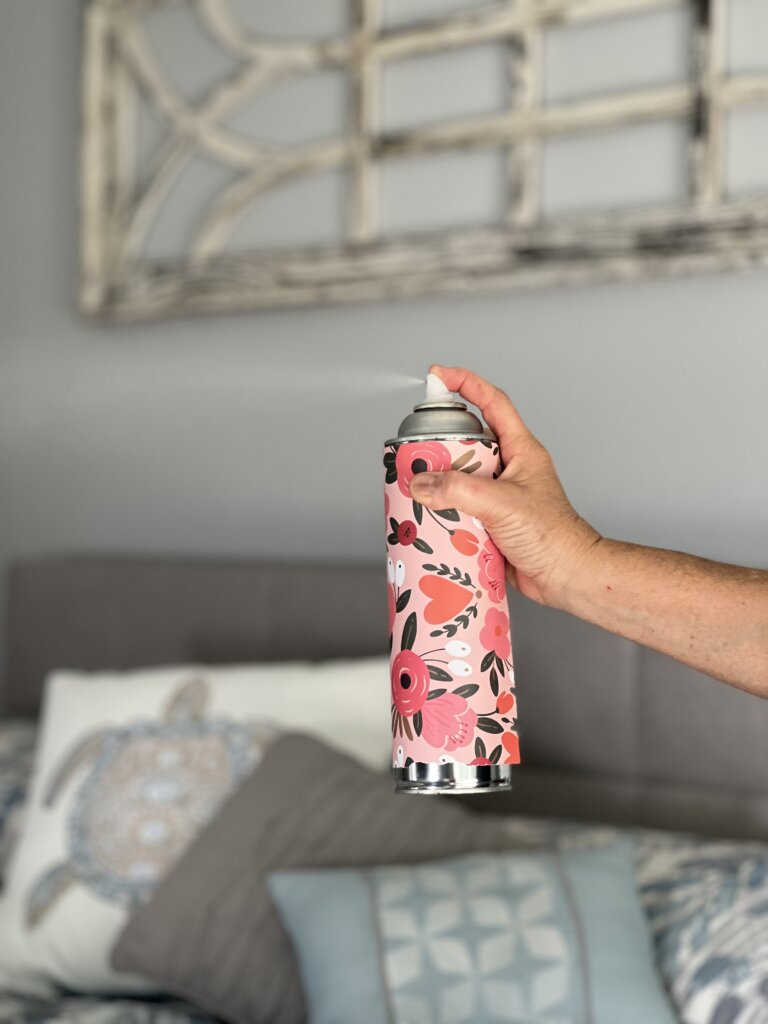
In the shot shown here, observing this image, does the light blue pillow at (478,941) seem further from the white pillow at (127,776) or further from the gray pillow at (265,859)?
the white pillow at (127,776)

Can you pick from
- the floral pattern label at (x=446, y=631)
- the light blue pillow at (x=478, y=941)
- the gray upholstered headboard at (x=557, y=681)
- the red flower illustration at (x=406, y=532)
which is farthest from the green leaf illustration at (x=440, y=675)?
the gray upholstered headboard at (x=557, y=681)

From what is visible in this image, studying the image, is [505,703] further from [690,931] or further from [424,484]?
[690,931]

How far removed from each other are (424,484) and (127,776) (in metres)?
1.04

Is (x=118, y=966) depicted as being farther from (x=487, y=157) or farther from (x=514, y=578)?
(x=487, y=157)

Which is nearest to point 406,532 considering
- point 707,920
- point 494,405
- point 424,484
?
point 424,484

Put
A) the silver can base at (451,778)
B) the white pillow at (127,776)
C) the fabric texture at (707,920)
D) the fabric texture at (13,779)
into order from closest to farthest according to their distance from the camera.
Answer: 1. the silver can base at (451,778)
2. the fabric texture at (707,920)
3. the white pillow at (127,776)
4. the fabric texture at (13,779)

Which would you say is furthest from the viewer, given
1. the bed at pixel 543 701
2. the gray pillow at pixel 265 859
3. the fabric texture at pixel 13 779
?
the fabric texture at pixel 13 779

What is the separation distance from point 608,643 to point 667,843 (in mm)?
404

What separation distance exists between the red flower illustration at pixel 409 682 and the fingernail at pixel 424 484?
0.13 metres

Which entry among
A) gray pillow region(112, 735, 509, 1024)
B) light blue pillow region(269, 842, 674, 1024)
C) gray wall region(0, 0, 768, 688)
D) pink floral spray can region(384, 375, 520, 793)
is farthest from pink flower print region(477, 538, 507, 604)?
gray wall region(0, 0, 768, 688)

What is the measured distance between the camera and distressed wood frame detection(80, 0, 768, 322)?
2037mm

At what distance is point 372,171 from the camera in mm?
2400

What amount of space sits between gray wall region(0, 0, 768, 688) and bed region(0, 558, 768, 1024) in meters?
0.18

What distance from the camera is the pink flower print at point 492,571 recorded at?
982mm
